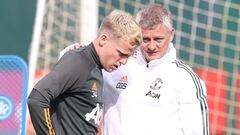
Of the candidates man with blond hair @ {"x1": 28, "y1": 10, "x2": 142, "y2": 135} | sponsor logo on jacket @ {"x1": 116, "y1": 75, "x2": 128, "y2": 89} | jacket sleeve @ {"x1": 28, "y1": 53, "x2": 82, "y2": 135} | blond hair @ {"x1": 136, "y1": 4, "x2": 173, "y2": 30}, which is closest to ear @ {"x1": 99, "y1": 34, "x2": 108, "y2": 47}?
man with blond hair @ {"x1": 28, "y1": 10, "x2": 142, "y2": 135}

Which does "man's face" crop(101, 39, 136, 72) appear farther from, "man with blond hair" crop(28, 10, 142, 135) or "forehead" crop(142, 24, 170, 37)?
"forehead" crop(142, 24, 170, 37)

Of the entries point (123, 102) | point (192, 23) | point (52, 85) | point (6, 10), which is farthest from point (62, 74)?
point (6, 10)

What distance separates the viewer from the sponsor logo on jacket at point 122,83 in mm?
3539

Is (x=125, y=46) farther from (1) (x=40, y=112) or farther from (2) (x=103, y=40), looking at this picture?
(1) (x=40, y=112)

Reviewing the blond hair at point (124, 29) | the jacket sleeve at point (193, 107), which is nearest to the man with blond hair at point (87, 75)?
the blond hair at point (124, 29)

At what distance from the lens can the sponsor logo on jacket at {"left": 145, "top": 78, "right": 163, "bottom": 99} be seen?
3498 millimetres

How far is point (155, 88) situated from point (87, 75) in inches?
20.7

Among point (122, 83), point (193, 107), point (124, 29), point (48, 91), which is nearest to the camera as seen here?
point (48, 91)

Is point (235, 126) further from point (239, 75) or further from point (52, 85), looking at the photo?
point (52, 85)

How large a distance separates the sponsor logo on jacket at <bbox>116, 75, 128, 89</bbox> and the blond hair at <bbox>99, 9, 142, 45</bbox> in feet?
1.60

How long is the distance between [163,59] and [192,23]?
367 centimetres

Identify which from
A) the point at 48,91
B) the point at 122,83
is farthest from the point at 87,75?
the point at 122,83

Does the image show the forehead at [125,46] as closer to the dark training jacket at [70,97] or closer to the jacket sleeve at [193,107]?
the dark training jacket at [70,97]

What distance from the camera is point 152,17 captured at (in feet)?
11.2
